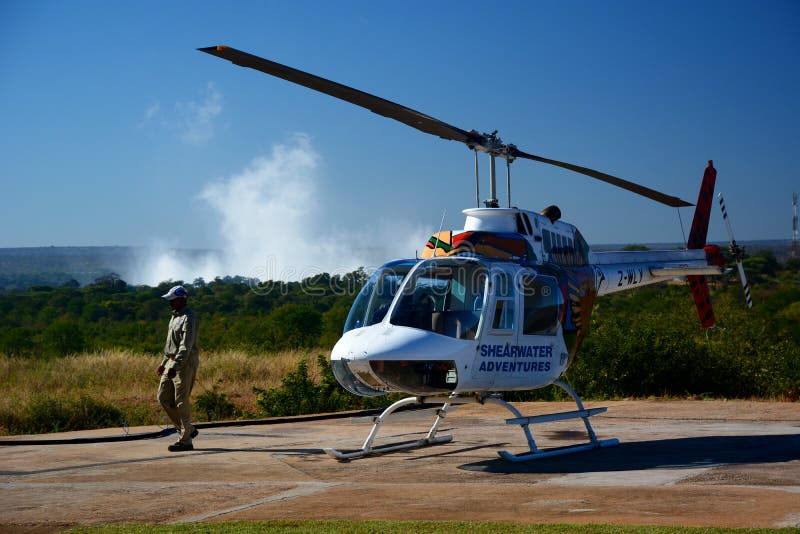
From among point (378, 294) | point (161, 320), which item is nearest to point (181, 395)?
point (378, 294)

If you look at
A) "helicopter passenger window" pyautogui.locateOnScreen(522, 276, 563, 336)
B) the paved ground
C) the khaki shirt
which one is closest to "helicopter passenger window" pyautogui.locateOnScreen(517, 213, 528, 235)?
"helicopter passenger window" pyautogui.locateOnScreen(522, 276, 563, 336)

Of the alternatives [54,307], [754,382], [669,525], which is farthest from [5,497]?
[54,307]

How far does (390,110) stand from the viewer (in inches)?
397

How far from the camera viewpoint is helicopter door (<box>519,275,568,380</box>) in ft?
35.5

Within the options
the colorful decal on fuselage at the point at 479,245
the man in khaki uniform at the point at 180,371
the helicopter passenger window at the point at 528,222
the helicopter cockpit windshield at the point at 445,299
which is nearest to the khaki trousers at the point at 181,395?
the man in khaki uniform at the point at 180,371

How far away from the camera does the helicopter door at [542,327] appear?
10828mm

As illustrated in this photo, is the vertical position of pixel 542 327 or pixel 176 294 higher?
pixel 176 294

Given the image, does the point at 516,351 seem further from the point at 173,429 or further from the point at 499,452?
the point at 173,429

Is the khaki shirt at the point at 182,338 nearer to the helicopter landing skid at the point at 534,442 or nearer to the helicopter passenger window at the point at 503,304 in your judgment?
the helicopter landing skid at the point at 534,442

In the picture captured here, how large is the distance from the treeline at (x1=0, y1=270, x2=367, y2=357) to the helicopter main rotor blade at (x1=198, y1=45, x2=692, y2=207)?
2.70 meters

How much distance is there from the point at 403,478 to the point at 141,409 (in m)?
8.16

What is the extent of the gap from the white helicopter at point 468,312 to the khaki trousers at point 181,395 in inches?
82.0

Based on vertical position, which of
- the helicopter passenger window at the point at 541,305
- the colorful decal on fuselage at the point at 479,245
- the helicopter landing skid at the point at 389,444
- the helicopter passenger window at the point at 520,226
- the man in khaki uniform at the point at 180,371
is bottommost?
the helicopter landing skid at the point at 389,444

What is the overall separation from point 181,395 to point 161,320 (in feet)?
119
